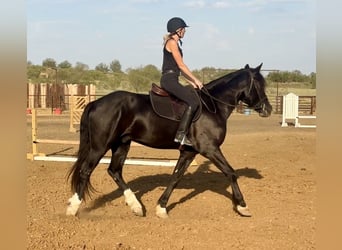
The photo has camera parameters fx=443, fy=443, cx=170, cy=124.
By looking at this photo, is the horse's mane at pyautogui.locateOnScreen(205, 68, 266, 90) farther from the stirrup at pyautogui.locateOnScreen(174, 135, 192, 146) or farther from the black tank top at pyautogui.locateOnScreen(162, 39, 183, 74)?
the stirrup at pyautogui.locateOnScreen(174, 135, 192, 146)

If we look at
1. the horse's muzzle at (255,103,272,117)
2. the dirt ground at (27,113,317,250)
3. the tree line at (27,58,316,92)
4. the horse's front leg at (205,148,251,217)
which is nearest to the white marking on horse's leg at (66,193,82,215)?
the dirt ground at (27,113,317,250)

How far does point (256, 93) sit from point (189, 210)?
2.25 meters

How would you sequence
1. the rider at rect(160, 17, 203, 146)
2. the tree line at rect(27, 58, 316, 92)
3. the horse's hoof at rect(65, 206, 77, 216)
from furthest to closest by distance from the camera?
the tree line at rect(27, 58, 316, 92)
the rider at rect(160, 17, 203, 146)
the horse's hoof at rect(65, 206, 77, 216)

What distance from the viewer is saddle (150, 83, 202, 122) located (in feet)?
22.4

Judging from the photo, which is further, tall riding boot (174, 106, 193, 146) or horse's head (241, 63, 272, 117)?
horse's head (241, 63, 272, 117)

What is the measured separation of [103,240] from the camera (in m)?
5.10

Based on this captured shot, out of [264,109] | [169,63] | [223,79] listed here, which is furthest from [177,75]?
[264,109]

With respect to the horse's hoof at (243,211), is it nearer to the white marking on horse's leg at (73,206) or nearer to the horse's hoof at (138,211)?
the horse's hoof at (138,211)

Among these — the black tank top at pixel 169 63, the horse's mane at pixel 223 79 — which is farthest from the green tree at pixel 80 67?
the black tank top at pixel 169 63

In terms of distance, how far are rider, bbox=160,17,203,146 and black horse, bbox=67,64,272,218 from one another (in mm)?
192

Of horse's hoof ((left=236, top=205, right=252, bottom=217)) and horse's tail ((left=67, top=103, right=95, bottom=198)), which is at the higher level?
horse's tail ((left=67, top=103, right=95, bottom=198))
